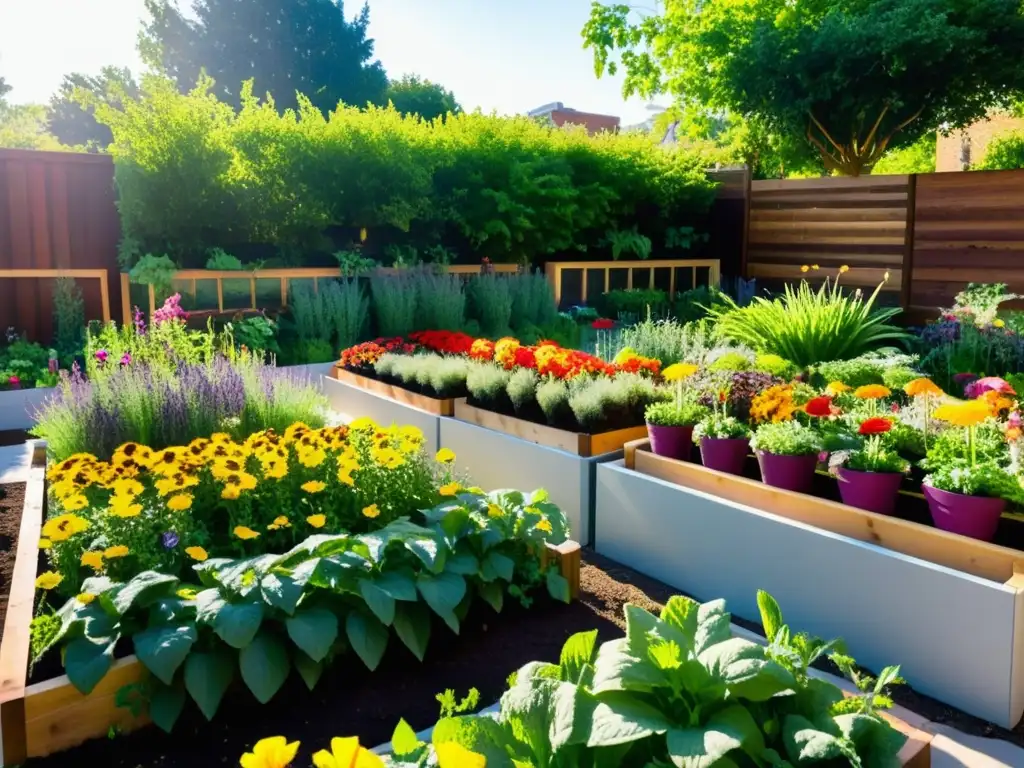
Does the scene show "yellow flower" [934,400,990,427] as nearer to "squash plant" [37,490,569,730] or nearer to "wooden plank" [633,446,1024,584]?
"wooden plank" [633,446,1024,584]

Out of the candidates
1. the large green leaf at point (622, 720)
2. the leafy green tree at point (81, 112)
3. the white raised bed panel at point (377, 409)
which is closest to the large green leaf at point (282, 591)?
the large green leaf at point (622, 720)

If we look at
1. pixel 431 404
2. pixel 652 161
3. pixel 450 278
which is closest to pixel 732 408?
pixel 431 404

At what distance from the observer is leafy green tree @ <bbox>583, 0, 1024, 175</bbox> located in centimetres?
1228

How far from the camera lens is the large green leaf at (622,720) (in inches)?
63.2

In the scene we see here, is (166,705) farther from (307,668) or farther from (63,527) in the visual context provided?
(63,527)

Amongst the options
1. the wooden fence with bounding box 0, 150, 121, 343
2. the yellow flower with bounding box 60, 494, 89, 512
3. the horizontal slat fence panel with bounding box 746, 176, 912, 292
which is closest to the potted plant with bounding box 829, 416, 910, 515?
the yellow flower with bounding box 60, 494, 89, 512

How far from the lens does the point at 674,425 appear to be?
3.82 meters

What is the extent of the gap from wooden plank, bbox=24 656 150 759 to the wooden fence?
6540mm

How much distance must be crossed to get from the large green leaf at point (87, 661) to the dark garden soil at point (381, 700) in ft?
0.62

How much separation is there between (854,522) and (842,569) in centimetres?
21

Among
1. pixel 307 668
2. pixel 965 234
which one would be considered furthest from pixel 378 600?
pixel 965 234

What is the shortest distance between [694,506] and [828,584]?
626mm

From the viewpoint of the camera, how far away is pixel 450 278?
8352 mm

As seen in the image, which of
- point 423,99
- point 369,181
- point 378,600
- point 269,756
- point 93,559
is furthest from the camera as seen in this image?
point 423,99
